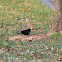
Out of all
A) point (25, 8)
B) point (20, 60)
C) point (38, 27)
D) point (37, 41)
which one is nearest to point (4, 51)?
point (20, 60)

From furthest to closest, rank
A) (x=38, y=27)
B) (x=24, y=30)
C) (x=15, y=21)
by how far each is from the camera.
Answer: (x=15, y=21), (x=38, y=27), (x=24, y=30)

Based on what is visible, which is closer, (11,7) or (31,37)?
(31,37)

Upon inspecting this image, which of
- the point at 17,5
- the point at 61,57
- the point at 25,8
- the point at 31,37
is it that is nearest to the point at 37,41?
the point at 31,37

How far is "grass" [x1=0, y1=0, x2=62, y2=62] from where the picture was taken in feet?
17.9

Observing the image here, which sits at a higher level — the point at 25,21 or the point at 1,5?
the point at 1,5

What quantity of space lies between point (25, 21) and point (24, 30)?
1.94 meters

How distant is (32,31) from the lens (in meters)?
8.95

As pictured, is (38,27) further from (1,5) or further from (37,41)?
(1,5)

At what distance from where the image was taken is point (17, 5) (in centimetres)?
1393

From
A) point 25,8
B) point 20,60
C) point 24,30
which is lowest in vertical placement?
point 20,60

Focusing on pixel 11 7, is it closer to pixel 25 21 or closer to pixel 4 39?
pixel 25 21

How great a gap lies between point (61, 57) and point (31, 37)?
2.44m

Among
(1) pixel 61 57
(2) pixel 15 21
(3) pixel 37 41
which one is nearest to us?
(1) pixel 61 57

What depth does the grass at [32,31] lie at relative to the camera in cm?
546
